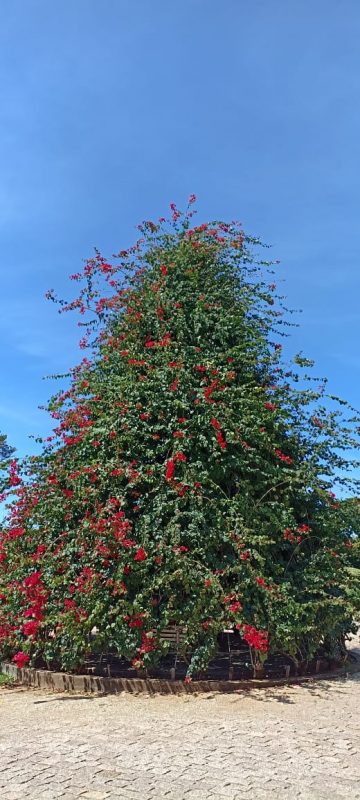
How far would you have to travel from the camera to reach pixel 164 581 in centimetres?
686

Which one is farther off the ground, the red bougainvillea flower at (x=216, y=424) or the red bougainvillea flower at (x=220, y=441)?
the red bougainvillea flower at (x=216, y=424)

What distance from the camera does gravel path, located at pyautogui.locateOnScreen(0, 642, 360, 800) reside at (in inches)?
152

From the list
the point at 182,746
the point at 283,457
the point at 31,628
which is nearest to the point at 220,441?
the point at 283,457

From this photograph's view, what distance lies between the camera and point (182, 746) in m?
4.77

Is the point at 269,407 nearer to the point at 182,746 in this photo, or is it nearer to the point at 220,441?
the point at 220,441

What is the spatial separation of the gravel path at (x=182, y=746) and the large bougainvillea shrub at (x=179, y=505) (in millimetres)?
695

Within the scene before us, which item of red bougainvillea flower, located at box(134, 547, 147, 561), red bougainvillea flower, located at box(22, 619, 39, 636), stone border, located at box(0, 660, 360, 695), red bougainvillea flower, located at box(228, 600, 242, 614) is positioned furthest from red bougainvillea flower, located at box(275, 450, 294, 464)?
red bougainvillea flower, located at box(22, 619, 39, 636)

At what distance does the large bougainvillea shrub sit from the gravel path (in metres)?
0.70

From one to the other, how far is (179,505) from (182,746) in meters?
3.01

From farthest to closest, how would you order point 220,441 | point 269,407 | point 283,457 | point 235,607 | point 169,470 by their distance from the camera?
point 269,407 → point 283,457 → point 220,441 → point 169,470 → point 235,607

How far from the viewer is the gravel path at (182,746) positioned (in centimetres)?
387

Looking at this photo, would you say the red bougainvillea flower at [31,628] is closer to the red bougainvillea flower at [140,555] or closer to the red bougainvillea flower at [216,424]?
the red bougainvillea flower at [140,555]

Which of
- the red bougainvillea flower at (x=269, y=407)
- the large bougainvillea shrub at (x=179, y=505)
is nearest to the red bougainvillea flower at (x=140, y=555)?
the large bougainvillea shrub at (x=179, y=505)

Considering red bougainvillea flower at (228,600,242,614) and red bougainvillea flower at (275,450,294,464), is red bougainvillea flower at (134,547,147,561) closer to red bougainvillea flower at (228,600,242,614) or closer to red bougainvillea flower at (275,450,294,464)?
red bougainvillea flower at (228,600,242,614)
